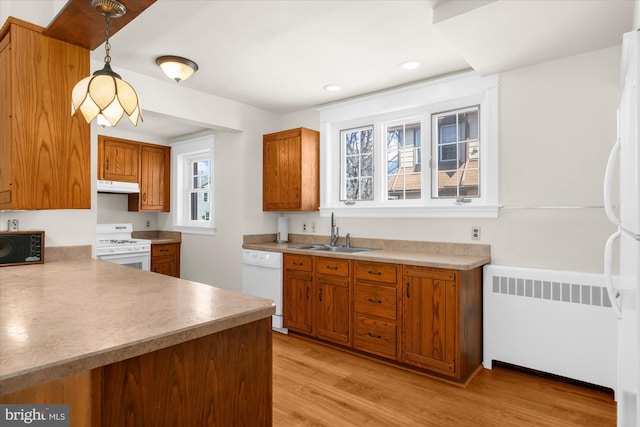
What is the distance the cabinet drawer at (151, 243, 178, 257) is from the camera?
493cm

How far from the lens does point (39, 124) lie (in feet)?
6.57

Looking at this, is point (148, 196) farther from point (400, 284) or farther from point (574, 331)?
point (574, 331)

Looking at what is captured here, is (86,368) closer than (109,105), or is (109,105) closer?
(86,368)

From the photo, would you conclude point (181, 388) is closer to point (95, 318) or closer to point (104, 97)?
point (95, 318)

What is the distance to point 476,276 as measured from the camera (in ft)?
9.24

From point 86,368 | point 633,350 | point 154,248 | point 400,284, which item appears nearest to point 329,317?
point 400,284

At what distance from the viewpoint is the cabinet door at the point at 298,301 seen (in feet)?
11.3

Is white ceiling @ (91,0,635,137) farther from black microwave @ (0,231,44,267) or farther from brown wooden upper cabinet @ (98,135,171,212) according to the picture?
brown wooden upper cabinet @ (98,135,171,212)

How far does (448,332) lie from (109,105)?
247 centimetres

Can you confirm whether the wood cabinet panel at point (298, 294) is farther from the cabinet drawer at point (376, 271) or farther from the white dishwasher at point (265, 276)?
the cabinet drawer at point (376, 271)

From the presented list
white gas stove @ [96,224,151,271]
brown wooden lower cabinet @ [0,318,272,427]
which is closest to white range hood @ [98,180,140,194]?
white gas stove @ [96,224,151,271]

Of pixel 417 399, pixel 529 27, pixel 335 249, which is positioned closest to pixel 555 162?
pixel 529 27

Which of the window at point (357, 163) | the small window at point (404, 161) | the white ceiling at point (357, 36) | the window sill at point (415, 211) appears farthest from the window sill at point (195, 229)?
the small window at point (404, 161)

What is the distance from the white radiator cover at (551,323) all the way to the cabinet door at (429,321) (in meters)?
0.50
